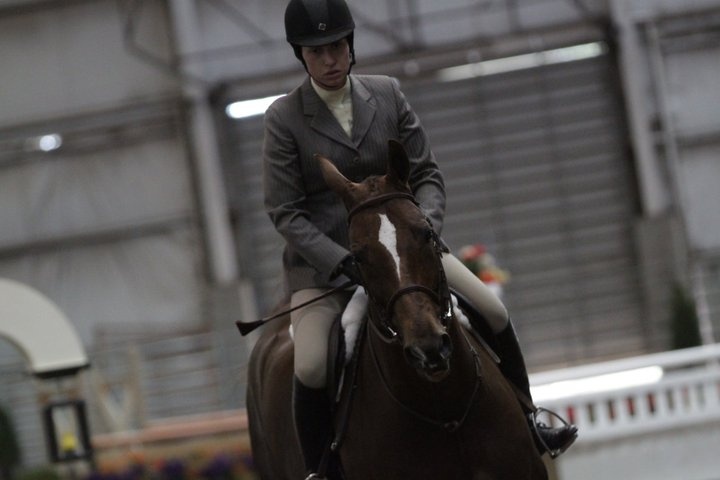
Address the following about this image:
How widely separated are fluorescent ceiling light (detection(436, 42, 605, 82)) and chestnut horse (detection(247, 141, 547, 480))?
12364 millimetres

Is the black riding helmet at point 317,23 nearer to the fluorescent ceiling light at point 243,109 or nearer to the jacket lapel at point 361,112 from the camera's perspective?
the jacket lapel at point 361,112

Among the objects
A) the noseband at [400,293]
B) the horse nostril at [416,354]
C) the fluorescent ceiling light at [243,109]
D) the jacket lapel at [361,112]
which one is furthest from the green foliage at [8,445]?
the horse nostril at [416,354]

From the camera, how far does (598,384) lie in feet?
32.6

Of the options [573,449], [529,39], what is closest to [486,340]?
[573,449]

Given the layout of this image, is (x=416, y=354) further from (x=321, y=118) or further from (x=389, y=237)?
(x=321, y=118)

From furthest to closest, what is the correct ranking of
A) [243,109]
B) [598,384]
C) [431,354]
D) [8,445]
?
[243,109] → [8,445] → [598,384] → [431,354]

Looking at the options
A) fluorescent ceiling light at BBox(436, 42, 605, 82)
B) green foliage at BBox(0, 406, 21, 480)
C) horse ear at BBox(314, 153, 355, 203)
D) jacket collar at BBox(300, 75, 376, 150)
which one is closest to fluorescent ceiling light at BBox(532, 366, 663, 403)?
jacket collar at BBox(300, 75, 376, 150)

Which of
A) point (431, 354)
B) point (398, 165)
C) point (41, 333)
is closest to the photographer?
point (431, 354)

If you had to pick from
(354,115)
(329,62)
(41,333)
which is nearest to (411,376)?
(354,115)

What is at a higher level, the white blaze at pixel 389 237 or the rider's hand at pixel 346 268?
the white blaze at pixel 389 237

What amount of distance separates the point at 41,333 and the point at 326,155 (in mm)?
4323

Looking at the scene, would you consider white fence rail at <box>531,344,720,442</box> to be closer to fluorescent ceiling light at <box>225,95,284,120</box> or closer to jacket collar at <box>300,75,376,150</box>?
jacket collar at <box>300,75,376,150</box>

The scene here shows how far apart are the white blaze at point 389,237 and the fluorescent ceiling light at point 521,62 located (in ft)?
42.5

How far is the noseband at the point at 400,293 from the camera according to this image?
3.82m
